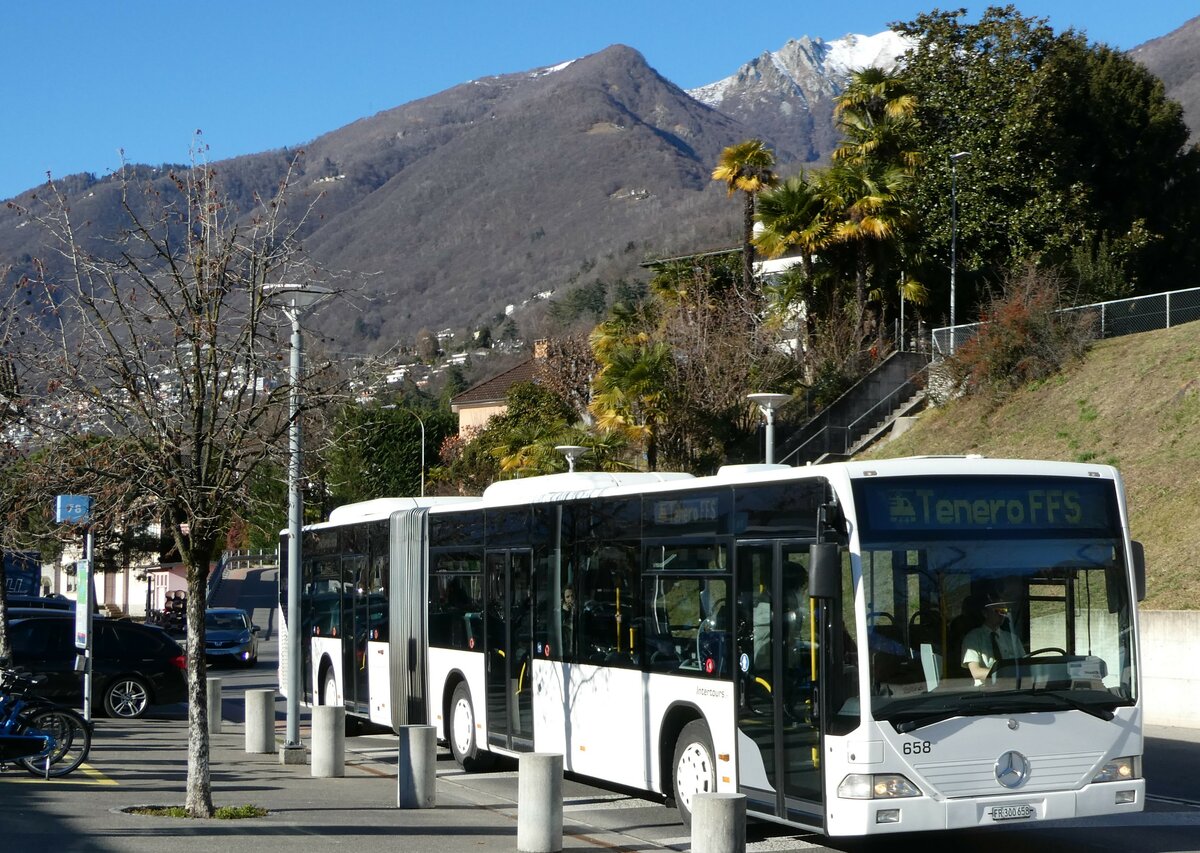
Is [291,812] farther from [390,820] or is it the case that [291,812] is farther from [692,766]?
[692,766]

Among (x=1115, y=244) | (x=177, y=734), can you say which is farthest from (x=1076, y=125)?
(x=177, y=734)

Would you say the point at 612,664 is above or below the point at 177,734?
above

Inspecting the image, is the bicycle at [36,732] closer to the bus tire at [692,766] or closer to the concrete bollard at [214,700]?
the concrete bollard at [214,700]

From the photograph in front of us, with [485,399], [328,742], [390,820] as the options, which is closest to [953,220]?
[328,742]

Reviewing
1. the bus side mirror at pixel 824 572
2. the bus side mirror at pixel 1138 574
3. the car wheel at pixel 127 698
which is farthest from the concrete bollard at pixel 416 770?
the car wheel at pixel 127 698

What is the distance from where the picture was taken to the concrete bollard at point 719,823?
913 cm

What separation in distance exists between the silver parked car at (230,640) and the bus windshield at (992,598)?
101ft

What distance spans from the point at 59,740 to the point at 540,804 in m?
6.13

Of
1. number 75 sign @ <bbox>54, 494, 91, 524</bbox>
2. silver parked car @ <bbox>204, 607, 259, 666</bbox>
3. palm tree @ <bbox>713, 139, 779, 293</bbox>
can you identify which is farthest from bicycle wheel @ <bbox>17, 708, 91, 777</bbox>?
palm tree @ <bbox>713, 139, 779, 293</bbox>

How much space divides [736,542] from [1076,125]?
43.4 m

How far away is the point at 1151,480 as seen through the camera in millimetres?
28484

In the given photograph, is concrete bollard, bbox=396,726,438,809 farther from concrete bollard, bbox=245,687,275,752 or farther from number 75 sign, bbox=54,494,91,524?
number 75 sign, bbox=54,494,91,524

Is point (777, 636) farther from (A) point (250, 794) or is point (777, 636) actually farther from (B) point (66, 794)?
(B) point (66, 794)

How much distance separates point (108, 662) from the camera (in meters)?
22.6
